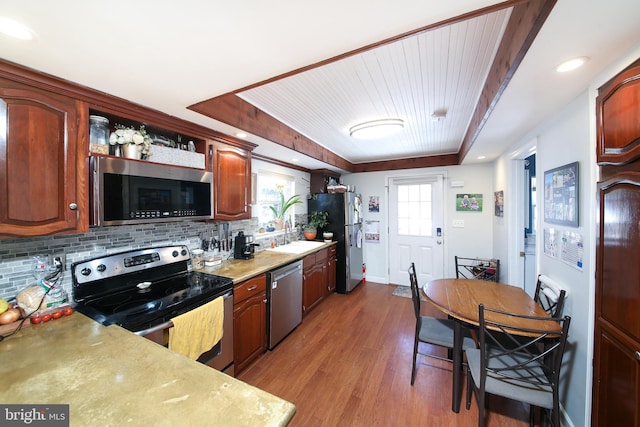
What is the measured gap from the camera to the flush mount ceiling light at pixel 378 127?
2.37 m

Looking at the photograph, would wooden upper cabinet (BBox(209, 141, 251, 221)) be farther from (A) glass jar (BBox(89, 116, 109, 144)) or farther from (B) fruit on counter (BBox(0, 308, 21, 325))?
(B) fruit on counter (BBox(0, 308, 21, 325))

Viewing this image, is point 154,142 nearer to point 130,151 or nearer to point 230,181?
point 130,151

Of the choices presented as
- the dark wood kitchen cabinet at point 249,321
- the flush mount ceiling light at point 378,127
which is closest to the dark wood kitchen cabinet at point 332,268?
the dark wood kitchen cabinet at point 249,321

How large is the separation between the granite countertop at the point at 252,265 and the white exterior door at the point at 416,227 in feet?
6.94

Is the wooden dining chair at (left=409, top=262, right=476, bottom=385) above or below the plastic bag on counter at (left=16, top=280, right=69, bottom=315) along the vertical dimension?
below

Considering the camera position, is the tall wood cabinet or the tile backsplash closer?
the tall wood cabinet

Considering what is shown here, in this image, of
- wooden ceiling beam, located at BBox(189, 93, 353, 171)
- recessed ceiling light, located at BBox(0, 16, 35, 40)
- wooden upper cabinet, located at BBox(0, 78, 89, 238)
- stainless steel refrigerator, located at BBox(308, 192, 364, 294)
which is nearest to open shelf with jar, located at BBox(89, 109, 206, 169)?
wooden upper cabinet, located at BBox(0, 78, 89, 238)

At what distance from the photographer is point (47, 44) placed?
1.01m

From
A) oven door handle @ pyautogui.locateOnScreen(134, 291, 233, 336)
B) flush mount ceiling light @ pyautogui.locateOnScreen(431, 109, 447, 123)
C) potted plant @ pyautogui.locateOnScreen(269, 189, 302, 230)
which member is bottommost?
oven door handle @ pyautogui.locateOnScreen(134, 291, 233, 336)

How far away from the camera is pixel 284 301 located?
256 cm

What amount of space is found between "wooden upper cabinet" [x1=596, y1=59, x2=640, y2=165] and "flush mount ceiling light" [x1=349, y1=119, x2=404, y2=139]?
1348mm

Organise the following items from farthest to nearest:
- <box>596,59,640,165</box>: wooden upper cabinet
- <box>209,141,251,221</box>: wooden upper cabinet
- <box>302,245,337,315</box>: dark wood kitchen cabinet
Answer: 1. <box>302,245,337,315</box>: dark wood kitchen cabinet
2. <box>209,141,251,221</box>: wooden upper cabinet
3. <box>596,59,640,165</box>: wooden upper cabinet

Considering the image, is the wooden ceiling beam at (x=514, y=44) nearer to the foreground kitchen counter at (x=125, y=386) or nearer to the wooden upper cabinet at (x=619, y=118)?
the wooden upper cabinet at (x=619, y=118)

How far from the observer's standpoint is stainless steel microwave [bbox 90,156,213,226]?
1.46m
